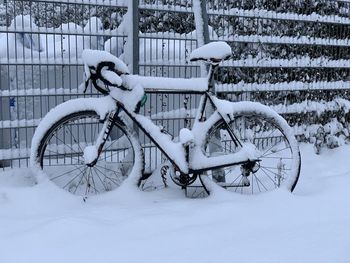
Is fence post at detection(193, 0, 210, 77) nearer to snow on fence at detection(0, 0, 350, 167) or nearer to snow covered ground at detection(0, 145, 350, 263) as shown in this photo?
snow on fence at detection(0, 0, 350, 167)

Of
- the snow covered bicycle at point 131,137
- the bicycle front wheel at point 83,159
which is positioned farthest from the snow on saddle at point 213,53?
the bicycle front wheel at point 83,159

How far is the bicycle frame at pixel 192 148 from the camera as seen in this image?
363 centimetres

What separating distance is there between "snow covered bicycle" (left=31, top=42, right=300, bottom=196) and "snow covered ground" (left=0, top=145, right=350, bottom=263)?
227 millimetres

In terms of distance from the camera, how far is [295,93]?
5.31 m

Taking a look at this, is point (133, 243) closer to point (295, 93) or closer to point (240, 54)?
point (240, 54)

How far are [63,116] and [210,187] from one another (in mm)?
A: 1248

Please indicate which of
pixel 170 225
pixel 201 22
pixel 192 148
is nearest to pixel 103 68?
pixel 192 148

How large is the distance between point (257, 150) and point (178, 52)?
1264mm

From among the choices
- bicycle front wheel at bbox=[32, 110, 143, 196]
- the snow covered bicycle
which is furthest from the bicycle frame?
bicycle front wheel at bbox=[32, 110, 143, 196]

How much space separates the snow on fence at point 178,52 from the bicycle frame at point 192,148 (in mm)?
267

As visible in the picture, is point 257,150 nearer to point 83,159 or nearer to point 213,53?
point 213,53

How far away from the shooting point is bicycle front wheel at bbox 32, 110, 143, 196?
4074 millimetres

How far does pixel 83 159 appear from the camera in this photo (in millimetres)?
3990

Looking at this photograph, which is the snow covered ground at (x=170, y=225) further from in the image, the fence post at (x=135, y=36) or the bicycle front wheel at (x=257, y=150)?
the fence post at (x=135, y=36)
